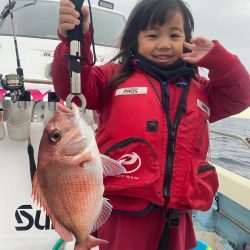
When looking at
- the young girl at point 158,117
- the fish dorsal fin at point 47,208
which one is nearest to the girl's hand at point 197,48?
the young girl at point 158,117

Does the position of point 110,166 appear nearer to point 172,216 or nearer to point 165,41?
point 172,216

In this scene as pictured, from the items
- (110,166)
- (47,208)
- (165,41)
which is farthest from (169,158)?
(47,208)

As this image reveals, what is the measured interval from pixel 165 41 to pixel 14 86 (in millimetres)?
1192

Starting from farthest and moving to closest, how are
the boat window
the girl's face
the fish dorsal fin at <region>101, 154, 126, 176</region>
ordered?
1. the boat window
2. the girl's face
3. the fish dorsal fin at <region>101, 154, 126, 176</region>

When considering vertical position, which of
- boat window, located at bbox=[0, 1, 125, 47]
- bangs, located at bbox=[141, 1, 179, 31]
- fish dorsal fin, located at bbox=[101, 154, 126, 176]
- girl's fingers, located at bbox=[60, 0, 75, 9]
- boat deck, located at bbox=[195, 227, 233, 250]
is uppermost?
girl's fingers, located at bbox=[60, 0, 75, 9]

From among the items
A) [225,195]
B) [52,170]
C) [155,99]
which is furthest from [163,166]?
[225,195]

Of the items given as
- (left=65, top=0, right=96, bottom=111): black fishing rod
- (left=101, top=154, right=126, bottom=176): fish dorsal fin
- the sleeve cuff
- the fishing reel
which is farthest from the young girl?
the fishing reel

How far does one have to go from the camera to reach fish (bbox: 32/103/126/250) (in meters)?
1.28

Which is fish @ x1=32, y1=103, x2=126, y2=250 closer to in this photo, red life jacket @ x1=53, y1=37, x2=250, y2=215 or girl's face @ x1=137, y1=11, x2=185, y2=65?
red life jacket @ x1=53, y1=37, x2=250, y2=215

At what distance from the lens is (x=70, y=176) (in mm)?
1322

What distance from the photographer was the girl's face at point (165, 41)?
193cm

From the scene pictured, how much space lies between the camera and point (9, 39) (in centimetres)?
359

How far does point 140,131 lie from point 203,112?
1.23ft

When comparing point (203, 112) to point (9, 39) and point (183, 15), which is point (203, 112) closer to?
point (183, 15)
